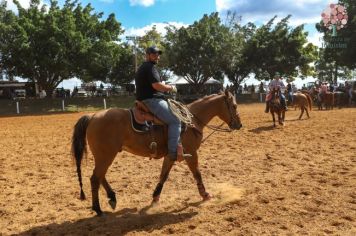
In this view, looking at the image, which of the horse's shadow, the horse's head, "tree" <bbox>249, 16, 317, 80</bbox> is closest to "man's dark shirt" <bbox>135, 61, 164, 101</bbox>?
the horse's head

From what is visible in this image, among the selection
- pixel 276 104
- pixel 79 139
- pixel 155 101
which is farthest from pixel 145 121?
pixel 276 104

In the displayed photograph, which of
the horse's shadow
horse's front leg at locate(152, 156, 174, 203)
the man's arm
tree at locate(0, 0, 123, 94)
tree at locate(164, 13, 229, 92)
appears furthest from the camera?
tree at locate(164, 13, 229, 92)

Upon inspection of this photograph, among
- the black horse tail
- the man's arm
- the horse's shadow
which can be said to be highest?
the man's arm

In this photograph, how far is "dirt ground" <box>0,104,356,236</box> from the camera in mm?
6102

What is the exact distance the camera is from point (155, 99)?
690 centimetres

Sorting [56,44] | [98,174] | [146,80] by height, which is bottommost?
[98,174]

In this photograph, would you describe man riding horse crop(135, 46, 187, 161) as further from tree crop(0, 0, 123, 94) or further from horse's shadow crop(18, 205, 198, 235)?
tree crop(0, 0, 123, 94)

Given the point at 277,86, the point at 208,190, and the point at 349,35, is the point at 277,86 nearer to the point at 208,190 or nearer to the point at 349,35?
the point at 208,190

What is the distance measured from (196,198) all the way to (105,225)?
1980 mm

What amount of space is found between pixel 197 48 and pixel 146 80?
40.3m

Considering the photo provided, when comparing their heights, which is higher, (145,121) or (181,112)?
(181,112)

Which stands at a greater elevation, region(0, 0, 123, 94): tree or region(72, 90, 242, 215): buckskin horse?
region(0, 0, 123, 94): tree

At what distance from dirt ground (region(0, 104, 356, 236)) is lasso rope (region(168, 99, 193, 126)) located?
58.3 inches

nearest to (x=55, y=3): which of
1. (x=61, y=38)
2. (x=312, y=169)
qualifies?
(x=61, y=38)
